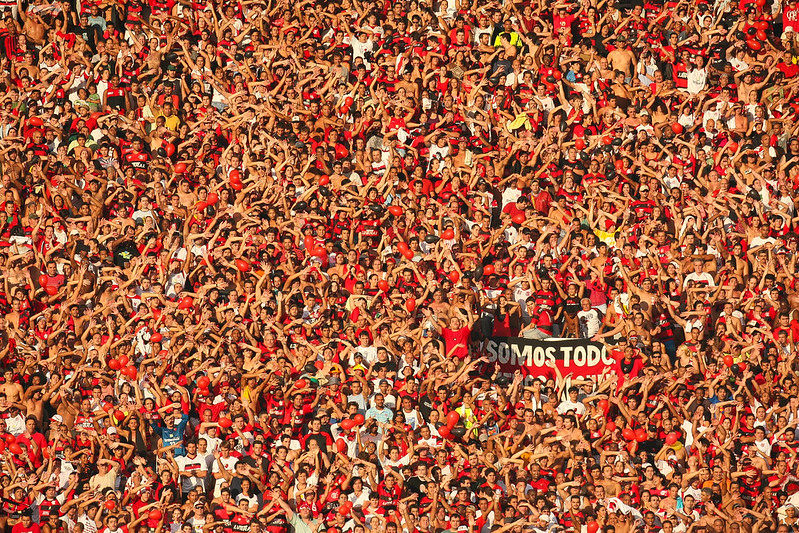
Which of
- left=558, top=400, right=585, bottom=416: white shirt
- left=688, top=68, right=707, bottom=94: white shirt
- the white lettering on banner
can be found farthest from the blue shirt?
left=688, top=68, right=707, bottom=94: white shirt

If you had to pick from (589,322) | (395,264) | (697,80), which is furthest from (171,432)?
(697,80)

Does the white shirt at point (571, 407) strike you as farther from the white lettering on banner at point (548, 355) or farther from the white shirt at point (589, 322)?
the white shirt at point (589, 322)

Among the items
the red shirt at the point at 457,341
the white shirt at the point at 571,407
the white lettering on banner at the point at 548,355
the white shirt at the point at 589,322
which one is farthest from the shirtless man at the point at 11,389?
the white shirt at the point at 589,322

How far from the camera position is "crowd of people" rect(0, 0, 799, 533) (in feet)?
69.2

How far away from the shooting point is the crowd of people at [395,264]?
21078mm

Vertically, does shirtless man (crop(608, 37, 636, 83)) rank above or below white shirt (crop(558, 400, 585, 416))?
above

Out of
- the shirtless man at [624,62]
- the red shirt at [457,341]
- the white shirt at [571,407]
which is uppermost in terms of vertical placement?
the shirtless man at [624,62]

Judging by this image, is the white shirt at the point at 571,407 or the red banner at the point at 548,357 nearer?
the white shirt at the point at 571,407

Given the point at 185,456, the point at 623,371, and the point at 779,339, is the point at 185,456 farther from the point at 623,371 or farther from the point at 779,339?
the point at 779,339

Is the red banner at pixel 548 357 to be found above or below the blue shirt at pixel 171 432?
above

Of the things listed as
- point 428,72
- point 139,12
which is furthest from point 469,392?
point 139,12

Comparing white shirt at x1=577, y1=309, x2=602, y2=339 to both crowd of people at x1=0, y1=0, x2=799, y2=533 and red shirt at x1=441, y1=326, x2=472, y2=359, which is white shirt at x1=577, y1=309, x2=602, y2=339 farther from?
red shirt at x1=441, y1=326, x2=472, y2=359

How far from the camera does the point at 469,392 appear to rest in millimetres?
21891

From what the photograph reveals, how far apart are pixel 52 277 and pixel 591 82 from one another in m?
8.57
